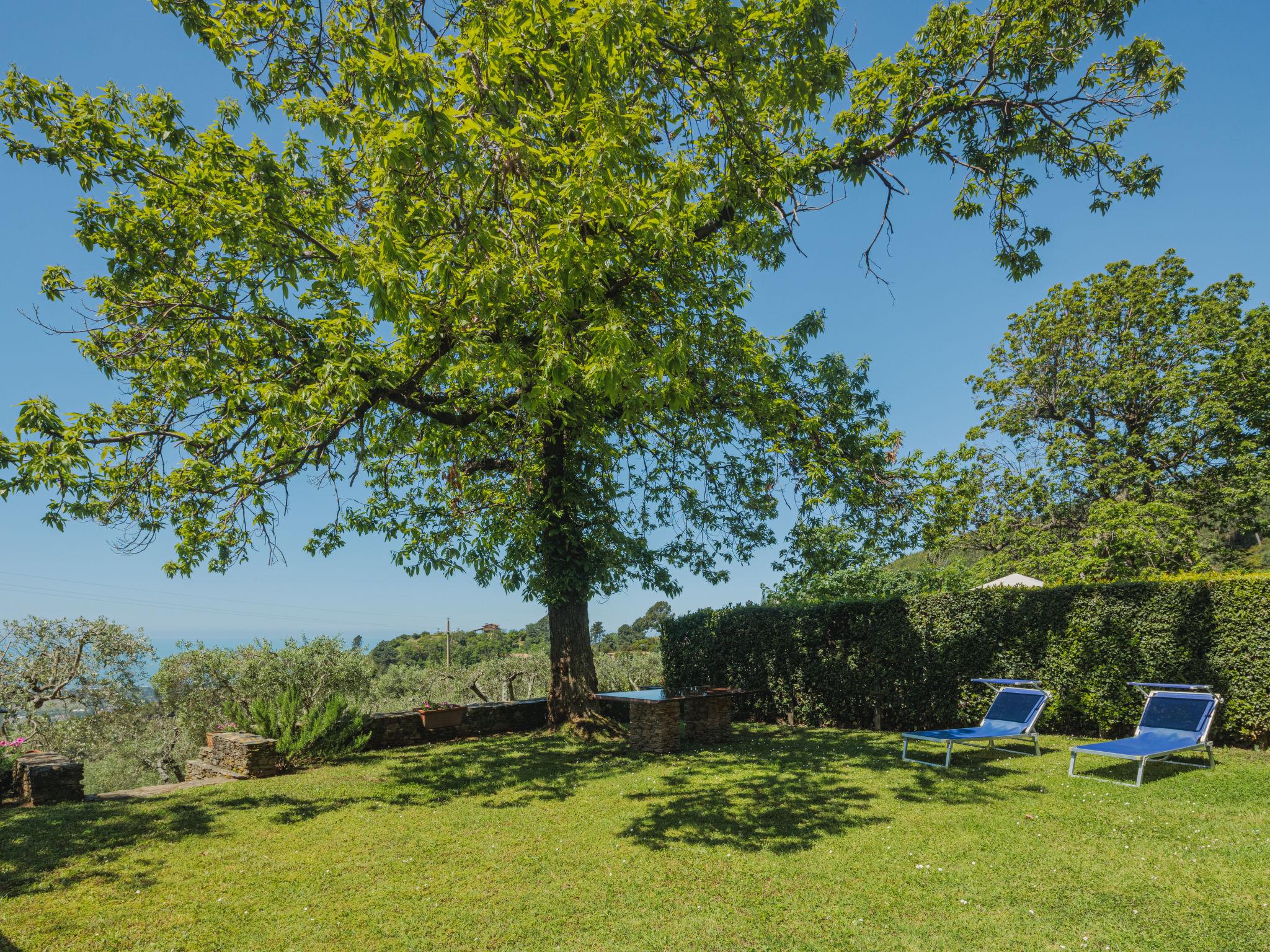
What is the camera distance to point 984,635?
413 inches

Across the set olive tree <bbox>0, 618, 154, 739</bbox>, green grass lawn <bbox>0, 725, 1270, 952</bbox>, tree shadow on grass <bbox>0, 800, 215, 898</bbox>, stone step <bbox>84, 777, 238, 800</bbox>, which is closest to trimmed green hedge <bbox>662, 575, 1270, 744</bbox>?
green grass lawn <bbox>0, 725, 1270, 952</bbox>

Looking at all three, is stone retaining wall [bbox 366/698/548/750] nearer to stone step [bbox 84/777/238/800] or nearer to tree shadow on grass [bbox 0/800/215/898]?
stone step [bbox 84/777/238/800]

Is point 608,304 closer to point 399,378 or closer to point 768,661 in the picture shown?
point 399,378

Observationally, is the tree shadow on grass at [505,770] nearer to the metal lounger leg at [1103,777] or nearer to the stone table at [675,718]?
the stone table at [675,718]

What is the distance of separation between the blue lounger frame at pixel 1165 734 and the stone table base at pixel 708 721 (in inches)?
195

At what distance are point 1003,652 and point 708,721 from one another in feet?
16.3

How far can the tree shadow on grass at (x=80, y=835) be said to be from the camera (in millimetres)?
5012

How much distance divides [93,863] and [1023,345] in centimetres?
2551

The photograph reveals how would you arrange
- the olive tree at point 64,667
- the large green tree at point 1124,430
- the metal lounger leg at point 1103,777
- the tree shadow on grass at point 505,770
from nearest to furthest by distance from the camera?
the metal lounger leg at point 1103,777, the tree shadow on grass at point 505,770, the olive tree at point 64,667, the large green tree at point 1124,430

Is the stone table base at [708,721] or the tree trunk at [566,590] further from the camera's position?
the tree trunk at [566,590]

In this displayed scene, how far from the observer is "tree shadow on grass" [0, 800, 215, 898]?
501 centimetres

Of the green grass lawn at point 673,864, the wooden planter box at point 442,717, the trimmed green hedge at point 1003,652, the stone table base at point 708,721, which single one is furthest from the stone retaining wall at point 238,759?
the trimmed green hedge at point 1003,652

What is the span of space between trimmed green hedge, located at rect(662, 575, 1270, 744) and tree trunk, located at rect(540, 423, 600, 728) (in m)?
4.15

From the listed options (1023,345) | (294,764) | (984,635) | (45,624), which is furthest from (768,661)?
(45,624)
